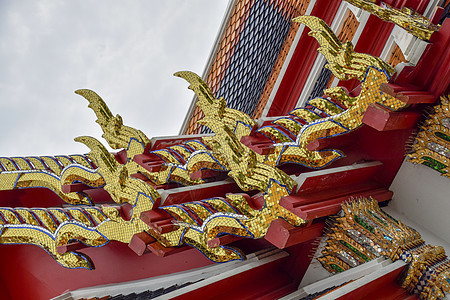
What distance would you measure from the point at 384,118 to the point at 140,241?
4.09 feet

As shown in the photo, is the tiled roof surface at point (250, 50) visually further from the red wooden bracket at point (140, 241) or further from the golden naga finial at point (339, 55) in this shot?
the red wooden bracket at point (140, 241)

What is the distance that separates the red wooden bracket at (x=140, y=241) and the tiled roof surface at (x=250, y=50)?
141 inches

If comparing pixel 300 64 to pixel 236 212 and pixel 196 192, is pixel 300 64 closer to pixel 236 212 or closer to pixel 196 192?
pixel 196 192

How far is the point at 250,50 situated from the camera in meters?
5.85

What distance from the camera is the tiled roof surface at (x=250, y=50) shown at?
5668mm

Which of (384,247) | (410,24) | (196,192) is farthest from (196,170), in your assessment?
(410,24)

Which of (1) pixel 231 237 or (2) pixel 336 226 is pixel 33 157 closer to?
(1) pixel 231 237

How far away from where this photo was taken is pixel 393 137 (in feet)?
8.13

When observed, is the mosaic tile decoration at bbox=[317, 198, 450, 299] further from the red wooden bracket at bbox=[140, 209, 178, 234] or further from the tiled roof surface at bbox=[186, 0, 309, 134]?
the tiled roof surface at bbox=[186, 0, 309, 134]

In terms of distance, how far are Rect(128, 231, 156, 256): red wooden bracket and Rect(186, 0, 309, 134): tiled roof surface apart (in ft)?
11.8

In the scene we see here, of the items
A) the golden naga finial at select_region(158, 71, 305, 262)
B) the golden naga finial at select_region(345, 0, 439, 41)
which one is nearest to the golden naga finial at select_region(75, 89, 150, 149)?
the golden naga finial at select_region(158, 71, 305, 262)

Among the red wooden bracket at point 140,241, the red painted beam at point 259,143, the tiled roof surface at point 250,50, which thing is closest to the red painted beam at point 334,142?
the red painted beam at point 259,143

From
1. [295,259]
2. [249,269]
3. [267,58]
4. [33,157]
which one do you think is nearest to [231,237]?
[249,269]

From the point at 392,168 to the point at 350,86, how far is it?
1.49 m
